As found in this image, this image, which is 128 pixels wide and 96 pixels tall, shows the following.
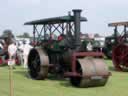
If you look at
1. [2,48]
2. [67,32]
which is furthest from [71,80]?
[2,48]

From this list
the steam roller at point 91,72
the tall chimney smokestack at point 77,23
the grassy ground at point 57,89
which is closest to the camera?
the grassy ground at point 57,89

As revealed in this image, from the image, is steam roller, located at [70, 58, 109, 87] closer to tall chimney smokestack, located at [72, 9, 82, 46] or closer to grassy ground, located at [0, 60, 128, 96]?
grassy ground, located at [0, 60, 128, 96]

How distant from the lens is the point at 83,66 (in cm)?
1033

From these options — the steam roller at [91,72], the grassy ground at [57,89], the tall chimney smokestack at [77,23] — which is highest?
the tall chimney smokestack at [77,23]

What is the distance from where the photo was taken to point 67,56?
11.5 metres

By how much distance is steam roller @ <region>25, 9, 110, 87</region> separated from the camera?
10.5 m

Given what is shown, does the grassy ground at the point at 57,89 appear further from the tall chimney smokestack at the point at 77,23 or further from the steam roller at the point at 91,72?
the tall chimney smokestack at the point at 77,23

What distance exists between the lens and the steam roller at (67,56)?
10477 millimetres

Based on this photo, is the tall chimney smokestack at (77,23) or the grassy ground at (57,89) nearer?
the grassy ground at (57,89)

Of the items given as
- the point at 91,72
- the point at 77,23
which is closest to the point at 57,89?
the point at 91,72

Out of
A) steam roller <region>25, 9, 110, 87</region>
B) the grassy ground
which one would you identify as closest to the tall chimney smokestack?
steam roller <region>25, 9, 110, 87</region>

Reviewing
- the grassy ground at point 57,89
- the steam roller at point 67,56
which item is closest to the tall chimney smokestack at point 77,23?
the steam roller at point 67,56

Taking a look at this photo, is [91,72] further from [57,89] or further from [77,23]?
[77,23]

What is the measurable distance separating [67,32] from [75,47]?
0.68 m
